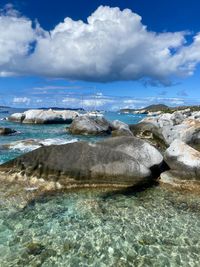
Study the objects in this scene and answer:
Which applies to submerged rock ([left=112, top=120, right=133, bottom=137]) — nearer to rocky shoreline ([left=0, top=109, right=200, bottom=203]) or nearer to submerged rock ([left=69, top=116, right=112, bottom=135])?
submerged rock ([left=69, top=116, right=112, bottom=135])

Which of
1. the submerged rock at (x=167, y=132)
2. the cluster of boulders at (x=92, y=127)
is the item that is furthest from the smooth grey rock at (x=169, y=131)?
the cluster of boulders at (x=92, y=127)

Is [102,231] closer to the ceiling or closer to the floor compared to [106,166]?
closer to the floor

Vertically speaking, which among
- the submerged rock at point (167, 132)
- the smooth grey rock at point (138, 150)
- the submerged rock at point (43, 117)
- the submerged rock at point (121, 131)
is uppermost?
the smooth grey rock at point (138, 150)

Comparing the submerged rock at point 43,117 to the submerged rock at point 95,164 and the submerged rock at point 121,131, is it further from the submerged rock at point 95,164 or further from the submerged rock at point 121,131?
the submerged rock at point 95,164

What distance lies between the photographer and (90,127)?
47.1 metres

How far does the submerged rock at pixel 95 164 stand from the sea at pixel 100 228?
994mm

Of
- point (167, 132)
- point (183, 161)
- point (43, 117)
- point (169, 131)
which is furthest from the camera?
point (43, 117)

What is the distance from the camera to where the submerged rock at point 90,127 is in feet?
154

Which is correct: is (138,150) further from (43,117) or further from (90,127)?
(43,117)

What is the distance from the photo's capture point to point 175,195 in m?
17.2

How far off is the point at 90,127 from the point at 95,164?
93.3 feet

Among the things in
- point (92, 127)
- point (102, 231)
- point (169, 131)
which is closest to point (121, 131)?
point (92, 127)

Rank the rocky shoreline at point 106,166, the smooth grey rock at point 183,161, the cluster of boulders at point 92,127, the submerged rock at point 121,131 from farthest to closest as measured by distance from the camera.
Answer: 1. the cluster of boulders at point 92,127
2. the submerged rock at point 121,131
3. the smooth grey rock at point 183,161
4. the rocky shoreline at point 106,166

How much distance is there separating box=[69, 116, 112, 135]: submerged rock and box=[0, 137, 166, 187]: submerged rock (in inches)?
1047
